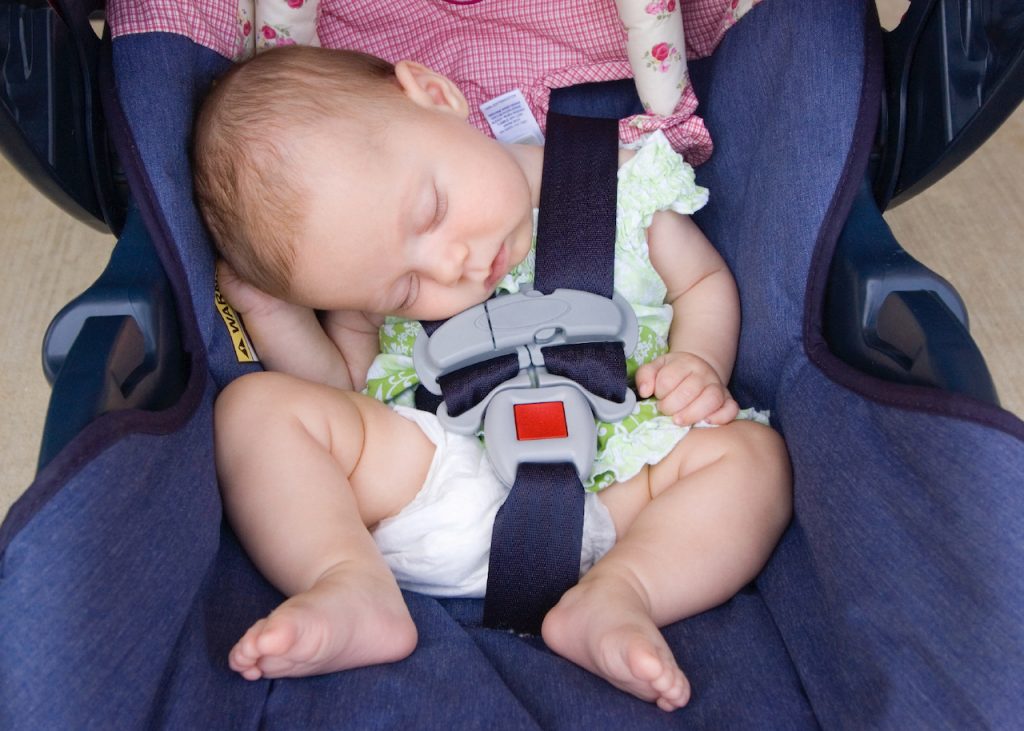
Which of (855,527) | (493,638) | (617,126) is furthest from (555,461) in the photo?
(617,126)

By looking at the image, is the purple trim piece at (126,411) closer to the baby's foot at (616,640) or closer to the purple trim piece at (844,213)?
the baby's foot at (616,640)

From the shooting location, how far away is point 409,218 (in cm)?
92

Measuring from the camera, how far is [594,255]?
3.40ft

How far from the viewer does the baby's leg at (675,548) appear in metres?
0.78

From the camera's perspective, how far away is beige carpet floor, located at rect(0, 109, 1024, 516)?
1484 mm

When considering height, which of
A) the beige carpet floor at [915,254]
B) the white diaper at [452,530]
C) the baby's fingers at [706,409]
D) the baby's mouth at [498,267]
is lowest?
the beige carpet floor at [915,254]

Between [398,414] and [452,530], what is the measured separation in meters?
0.15

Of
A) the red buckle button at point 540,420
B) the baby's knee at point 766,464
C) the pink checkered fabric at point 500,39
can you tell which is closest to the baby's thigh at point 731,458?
the baby's knee at point 766,464

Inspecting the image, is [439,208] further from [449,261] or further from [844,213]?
[844,213]

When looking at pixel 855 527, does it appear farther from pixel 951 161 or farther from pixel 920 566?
pixel 951 161

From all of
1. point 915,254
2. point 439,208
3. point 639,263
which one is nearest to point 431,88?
point 439,208

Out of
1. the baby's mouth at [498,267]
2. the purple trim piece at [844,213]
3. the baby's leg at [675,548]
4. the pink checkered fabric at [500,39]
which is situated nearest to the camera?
the baby's leg at [675,548]

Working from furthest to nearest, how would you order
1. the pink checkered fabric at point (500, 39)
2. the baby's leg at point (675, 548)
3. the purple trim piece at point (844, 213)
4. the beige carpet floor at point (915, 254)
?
→ the beige carpet floor at point (915, 254), the pink checkered fabric at point (500, 39), the purple trim piece at point (844, 213), the baby's leg at point (675, 548)

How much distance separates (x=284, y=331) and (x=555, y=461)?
0.34m
